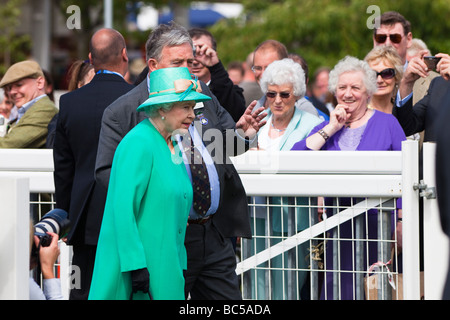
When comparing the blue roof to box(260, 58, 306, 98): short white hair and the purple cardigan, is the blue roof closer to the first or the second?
box(260, 58, 306, 98): short white hair

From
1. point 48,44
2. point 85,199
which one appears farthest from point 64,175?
point 48,44

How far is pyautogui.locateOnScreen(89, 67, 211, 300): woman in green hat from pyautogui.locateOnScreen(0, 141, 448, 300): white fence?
97cm

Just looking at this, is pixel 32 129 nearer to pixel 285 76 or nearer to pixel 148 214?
pixel 285 76

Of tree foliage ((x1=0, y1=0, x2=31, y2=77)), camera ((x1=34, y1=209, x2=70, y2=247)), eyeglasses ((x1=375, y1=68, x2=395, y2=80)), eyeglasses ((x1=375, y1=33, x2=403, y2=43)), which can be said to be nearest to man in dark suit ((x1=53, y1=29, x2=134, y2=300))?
camera ((x1=34, y1=209, x2=70, y2=247))

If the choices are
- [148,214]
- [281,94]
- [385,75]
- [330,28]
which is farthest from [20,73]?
[330,28]

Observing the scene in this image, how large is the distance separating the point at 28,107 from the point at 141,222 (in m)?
3.09

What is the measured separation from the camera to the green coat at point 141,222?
173 inches

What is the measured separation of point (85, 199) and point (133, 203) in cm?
113

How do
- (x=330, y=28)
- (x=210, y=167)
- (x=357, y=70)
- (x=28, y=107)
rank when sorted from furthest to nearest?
(x=330, y=28)
(x=28, y=107)
(x=357, y=70)
(x=210, y=167)

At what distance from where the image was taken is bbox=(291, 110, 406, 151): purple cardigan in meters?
6.02

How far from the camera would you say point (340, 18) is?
16594 mm

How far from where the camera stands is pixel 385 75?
6699mm
